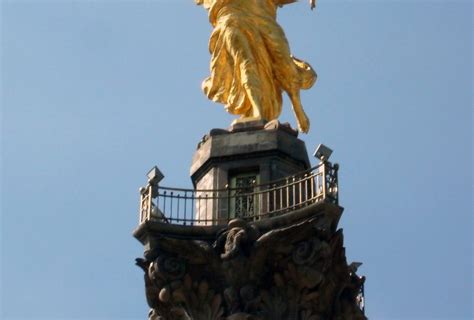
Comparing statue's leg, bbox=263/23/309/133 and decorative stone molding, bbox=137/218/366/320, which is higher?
statue's leg, bbox=263/23/309/133

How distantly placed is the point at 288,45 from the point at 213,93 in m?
2.24

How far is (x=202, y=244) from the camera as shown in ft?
116

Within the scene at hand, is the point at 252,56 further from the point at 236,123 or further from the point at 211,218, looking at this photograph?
the point at 211,218

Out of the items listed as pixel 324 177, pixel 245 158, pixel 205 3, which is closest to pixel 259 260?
pixel 324 177

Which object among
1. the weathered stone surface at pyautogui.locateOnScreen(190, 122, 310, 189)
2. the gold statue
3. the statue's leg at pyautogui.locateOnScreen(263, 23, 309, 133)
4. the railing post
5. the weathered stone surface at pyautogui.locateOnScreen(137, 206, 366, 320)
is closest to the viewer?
the weathered stone surface at pyautogui.locateOnScreen(137, 206, 366, 320)

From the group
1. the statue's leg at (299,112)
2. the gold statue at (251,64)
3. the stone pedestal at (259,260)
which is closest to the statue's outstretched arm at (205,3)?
the gold statue at (251,64)

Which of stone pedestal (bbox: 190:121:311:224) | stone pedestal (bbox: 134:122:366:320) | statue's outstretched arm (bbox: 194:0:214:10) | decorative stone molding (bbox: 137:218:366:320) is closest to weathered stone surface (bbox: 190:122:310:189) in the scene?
stone pedestal (bbox: 190:121:311:224)

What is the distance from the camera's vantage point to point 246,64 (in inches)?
1572

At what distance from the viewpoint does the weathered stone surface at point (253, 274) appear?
34.8 metres

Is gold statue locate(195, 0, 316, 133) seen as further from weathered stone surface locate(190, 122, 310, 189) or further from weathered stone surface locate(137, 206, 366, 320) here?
weathered stone surface locate(137, 206, 366, 320)

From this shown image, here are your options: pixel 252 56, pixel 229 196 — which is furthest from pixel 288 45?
pixel 229 196

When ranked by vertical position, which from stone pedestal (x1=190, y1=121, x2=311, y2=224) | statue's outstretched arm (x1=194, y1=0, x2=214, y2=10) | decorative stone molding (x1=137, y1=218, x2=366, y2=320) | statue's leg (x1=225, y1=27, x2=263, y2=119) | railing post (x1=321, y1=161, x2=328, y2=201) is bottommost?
decorative stone molding (x1=137, y1=218, x2=366, y2=320)

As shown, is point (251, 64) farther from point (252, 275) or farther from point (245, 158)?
point (252, 275)

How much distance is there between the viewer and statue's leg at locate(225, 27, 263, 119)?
3950cm
